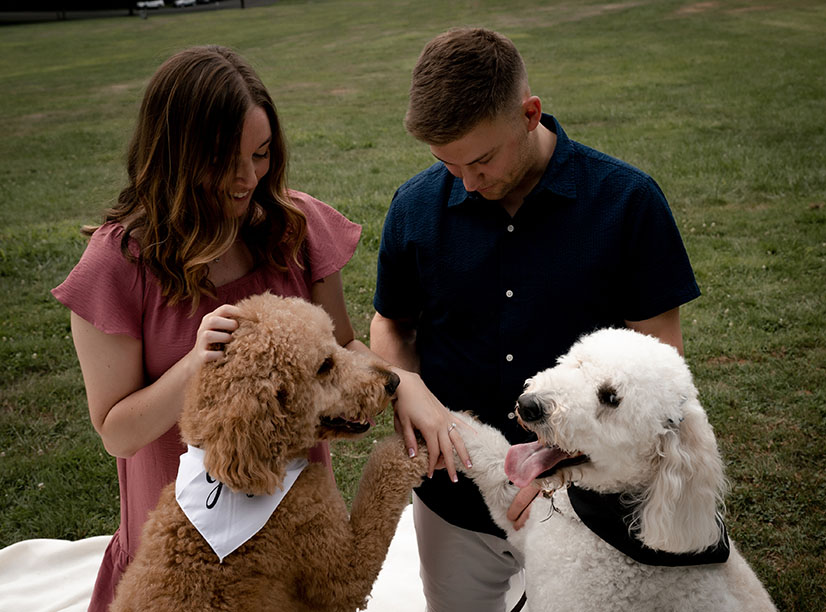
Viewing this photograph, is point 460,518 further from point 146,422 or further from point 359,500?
point 146,422

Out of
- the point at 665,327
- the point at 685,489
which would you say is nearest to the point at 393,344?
the point at 665,327

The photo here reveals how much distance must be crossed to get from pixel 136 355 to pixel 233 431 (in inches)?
23.6

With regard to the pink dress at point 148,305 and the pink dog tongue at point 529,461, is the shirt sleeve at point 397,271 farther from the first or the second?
the pink dog tongue at point 529,461

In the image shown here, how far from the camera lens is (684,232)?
7.70 m

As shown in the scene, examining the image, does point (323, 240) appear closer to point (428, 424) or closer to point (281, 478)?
point (428, 424)

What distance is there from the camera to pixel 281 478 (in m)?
2.21

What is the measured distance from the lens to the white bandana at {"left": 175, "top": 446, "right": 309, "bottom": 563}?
82.7 inches

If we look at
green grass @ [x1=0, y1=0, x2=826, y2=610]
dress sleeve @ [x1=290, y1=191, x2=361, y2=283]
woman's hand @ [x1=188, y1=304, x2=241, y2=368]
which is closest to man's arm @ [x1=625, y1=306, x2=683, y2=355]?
dress sleeve @ [x1=290, y1=191, x2=361, y2=283]

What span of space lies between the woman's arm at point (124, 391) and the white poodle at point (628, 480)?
1.08 metres

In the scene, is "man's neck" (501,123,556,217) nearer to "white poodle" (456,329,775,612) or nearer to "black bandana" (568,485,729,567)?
"white poodle" (456,329,775,612)

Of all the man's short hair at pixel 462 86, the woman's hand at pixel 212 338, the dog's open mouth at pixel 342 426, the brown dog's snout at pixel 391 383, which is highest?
the man's short hair at pixel 462 86

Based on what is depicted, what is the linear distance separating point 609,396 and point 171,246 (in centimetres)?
149

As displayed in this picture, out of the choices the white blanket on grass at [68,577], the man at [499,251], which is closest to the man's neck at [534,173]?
the man at [499,251]

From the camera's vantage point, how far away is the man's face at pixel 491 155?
87.6 inches
